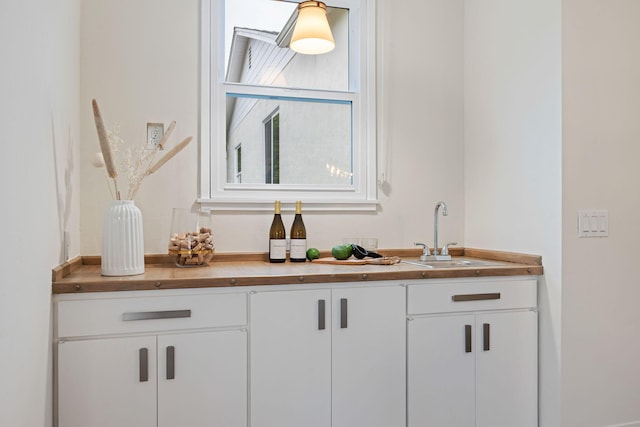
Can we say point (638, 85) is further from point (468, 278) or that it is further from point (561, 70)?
point (468, 278)

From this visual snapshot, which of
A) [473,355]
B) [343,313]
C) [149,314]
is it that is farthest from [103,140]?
[473,355]

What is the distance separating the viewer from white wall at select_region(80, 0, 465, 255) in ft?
7.50

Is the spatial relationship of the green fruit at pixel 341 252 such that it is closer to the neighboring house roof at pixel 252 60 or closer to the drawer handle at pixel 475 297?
the drawer handle at pixel 475 297

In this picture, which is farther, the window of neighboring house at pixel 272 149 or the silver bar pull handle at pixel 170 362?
the window of neighboring house at pixel 272 149

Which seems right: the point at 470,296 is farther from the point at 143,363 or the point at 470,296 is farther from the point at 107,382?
the point at 107,382

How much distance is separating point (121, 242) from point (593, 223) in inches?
78.4

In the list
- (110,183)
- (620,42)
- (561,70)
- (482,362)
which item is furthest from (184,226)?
(620,42)

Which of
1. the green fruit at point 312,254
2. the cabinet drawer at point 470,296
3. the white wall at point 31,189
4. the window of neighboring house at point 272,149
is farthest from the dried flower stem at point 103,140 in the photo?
the cabinet drawer at point 470,296

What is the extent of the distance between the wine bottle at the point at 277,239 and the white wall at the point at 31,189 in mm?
900

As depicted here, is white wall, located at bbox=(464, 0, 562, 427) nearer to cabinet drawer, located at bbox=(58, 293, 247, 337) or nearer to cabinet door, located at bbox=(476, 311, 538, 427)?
cabinet door, located at bbox=(476, 311, 538, 427)

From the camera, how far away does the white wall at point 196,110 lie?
2.29 metres

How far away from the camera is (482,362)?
2.17 m

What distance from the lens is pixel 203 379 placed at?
72.2 inches

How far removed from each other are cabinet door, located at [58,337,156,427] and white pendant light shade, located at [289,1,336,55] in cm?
148
